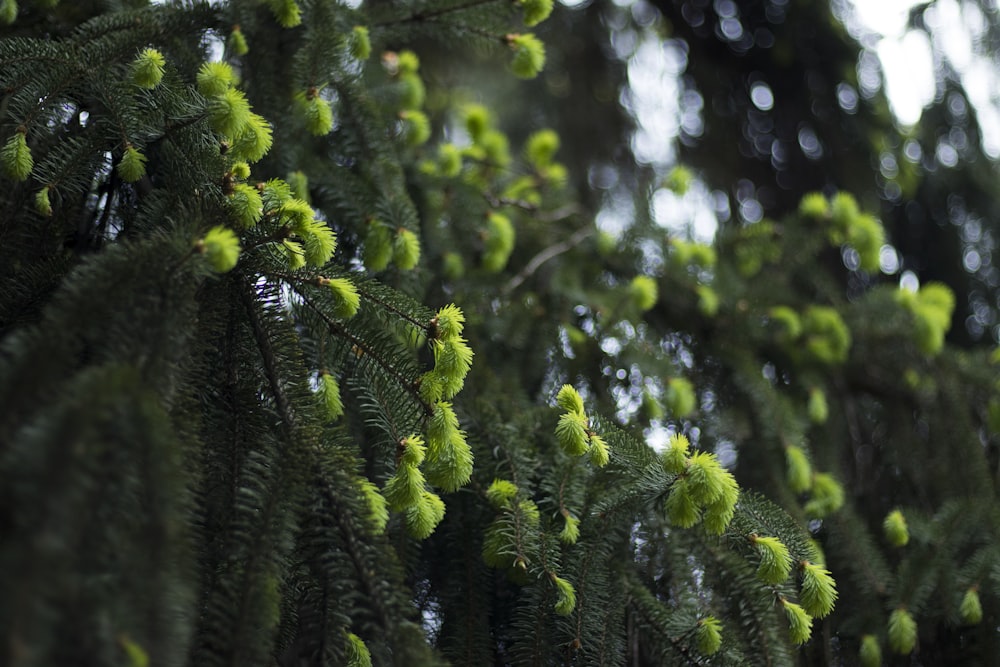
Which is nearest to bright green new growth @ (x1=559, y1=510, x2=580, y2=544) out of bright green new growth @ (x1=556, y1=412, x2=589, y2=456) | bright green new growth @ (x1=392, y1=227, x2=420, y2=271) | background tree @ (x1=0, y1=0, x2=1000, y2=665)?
background tree @ (x1=0, y1=0, x2=1000, y2=665)

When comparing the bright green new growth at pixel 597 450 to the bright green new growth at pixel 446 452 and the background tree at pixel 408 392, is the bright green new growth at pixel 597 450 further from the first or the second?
the bright green new growth at pixel 446 452

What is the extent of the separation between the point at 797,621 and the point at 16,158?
3.62ft

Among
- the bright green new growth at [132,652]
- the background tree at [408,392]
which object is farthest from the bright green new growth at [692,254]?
the bright green new growth at [132,652]

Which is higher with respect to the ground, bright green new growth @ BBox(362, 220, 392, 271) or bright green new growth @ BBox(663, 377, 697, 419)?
bright green new growth @ BBox(362, 220, 392, 271)

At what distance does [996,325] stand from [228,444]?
1.96 metres

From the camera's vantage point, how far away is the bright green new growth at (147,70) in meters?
0.98

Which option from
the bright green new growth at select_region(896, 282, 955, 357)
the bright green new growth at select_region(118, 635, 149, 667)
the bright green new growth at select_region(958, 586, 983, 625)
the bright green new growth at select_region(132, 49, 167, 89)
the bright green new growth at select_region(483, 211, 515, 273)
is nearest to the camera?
the bright green new growth at select_region(118, 635, 149, 667)

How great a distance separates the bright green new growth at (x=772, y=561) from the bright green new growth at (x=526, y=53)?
831 mm

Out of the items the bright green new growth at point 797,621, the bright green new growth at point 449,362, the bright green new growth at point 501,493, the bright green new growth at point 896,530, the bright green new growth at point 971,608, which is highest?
the bright green new growth at point 449,362

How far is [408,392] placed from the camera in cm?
97

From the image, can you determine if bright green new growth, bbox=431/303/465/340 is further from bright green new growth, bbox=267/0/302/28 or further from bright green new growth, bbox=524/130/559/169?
bright green new growth, bbox=524/130/559/169

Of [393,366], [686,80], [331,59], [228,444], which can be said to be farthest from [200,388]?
[686,80]

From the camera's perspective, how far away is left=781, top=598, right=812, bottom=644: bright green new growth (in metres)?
1.01

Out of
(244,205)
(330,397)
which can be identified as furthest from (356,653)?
(244,205)
